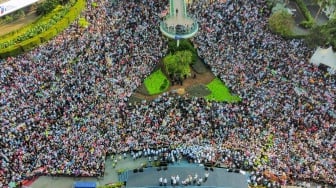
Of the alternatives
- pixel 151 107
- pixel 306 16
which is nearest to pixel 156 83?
pixel 151 107

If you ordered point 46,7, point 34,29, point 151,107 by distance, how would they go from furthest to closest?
point 46,7 < point 34,29 < point 151,107

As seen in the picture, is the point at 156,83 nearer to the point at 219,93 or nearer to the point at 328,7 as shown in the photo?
the point at 219,93

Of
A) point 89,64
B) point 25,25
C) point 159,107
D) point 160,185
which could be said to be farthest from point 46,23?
point 160,185

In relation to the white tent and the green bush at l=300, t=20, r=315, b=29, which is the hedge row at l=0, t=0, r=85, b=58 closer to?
the white tent

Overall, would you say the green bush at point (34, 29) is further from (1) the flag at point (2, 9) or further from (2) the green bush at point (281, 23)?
(2) the green bush at point (281, 23)

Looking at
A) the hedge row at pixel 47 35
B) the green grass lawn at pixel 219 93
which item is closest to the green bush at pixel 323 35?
the green grass lawn at pixel 219 93

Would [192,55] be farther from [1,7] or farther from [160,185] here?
[1,7]
